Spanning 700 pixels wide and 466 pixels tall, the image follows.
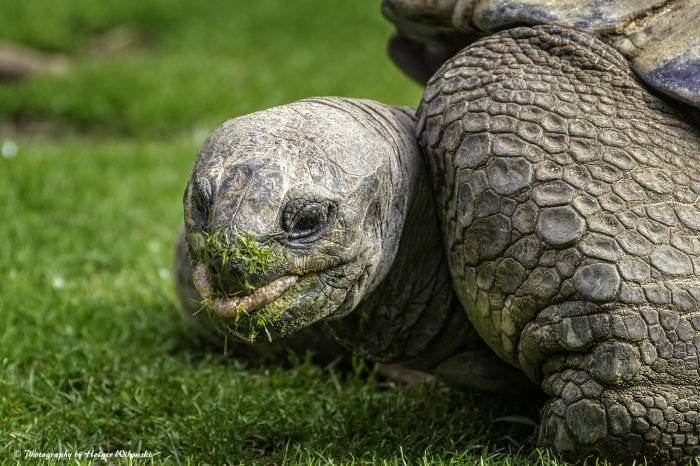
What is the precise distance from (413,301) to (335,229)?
62cm

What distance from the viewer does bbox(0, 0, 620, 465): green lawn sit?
311 centimetres

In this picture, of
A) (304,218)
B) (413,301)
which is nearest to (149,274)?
(413,301)

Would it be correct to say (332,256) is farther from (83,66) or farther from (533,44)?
(83,66)

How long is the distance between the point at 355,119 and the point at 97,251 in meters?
2.78

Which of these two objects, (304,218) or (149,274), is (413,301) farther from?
(149,274)

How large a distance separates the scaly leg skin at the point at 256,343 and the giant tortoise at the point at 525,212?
0.83m

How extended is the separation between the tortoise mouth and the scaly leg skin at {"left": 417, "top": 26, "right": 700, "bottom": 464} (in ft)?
1.92

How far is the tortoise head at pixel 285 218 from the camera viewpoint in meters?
2.46

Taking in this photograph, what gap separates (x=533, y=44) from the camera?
9.67 ft

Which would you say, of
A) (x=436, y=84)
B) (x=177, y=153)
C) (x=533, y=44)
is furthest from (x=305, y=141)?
(x=177, y=153)

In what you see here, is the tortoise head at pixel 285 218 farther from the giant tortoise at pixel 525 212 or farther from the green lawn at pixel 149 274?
the green lawn at pixel 149 274

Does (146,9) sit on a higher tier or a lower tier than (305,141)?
lower

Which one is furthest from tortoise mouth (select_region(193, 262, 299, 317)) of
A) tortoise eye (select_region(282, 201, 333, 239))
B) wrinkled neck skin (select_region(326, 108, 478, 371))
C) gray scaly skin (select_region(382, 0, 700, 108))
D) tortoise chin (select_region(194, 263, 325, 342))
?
gray scaly skin (select_region(382, 0, 700, 108))

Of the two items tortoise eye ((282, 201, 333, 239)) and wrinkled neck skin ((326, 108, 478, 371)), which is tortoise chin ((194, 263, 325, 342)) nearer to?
tortoise eye ((282, 201, 333, 239))
